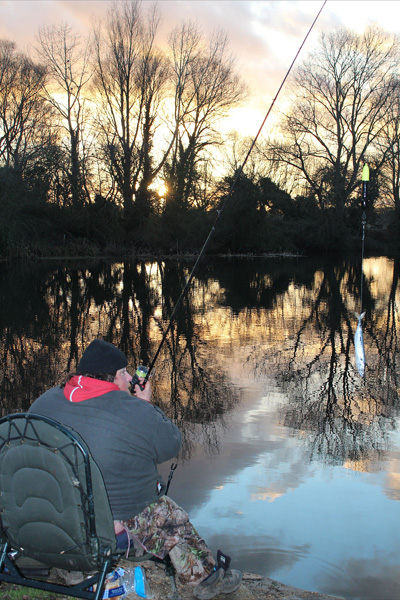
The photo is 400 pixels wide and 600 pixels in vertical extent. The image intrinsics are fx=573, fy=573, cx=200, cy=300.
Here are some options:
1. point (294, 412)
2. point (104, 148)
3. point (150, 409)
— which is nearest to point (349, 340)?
point (294, 412)

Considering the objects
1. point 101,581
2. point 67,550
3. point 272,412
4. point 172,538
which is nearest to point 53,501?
point 67,550

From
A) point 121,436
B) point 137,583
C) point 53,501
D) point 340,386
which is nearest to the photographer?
point 53,501

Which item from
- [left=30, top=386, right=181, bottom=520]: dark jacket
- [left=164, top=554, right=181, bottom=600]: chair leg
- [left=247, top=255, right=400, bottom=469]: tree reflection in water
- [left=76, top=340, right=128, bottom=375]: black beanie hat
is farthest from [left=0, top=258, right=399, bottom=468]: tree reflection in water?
[left=76, top=340, right=128, bottom=375]: black beanie hat

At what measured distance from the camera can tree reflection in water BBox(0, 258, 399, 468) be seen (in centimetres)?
578

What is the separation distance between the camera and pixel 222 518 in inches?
149

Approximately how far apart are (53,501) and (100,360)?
669 millimetres

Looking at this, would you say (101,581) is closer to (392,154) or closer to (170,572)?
(170,572)

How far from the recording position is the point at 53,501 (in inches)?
84.4

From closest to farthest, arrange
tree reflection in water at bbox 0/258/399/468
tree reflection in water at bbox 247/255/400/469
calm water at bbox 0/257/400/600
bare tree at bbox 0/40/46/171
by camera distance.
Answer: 1. calm water at bbox 0/257/400/600
2. tree reflection in water at bbox 247/255/400/469
3. tree reflection in water at bbox 0/258/399/468
4. bare tree at bbox 0/40/46/171

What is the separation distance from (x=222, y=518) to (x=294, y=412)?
94.0 inches

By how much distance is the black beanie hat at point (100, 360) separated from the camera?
8.51ft

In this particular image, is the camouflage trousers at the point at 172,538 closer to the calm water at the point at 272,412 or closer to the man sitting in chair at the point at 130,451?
the man sitting in chair at the point at 130,451

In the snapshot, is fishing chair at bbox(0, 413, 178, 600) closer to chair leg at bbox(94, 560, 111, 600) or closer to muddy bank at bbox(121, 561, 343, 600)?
chair leg at bbox(94, 560, 111, 600)

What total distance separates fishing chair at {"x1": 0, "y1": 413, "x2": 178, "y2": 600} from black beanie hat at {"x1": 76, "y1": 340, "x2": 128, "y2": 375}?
0.51m
